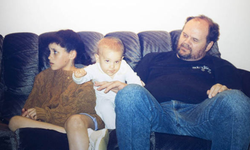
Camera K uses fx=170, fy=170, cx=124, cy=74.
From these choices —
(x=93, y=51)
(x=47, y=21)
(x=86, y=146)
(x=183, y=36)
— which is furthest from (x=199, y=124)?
(x=47, y=21)

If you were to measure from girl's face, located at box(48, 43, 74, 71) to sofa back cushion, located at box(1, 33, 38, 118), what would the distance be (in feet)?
0.89

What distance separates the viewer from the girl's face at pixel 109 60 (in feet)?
4.08

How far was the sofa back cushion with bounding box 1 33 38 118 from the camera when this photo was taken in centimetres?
150

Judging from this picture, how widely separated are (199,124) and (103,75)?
746 mm

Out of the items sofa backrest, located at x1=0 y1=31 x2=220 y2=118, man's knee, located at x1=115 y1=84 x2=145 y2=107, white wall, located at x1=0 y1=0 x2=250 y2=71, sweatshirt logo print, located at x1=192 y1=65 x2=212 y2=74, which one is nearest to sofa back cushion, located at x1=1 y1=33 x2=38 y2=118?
sofa backrest, located at x1=0 y1=31 x2=220 y2=118

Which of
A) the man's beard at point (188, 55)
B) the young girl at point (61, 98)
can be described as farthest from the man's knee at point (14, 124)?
the man's beard at point (188, 55)

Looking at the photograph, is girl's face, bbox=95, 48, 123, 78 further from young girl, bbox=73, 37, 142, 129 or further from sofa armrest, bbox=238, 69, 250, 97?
sofa armrest, bbox=238, 69, 250, 97

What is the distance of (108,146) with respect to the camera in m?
1.04

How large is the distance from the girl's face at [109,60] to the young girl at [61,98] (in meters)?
0.17

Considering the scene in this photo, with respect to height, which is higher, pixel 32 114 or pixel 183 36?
pixel 183 36

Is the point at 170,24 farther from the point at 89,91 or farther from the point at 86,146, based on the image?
the point at 86,146

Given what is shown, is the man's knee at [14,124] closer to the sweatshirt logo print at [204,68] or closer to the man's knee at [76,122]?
the man's knee at [76,122]

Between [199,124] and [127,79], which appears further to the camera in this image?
[127,79]

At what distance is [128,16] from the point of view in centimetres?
188
